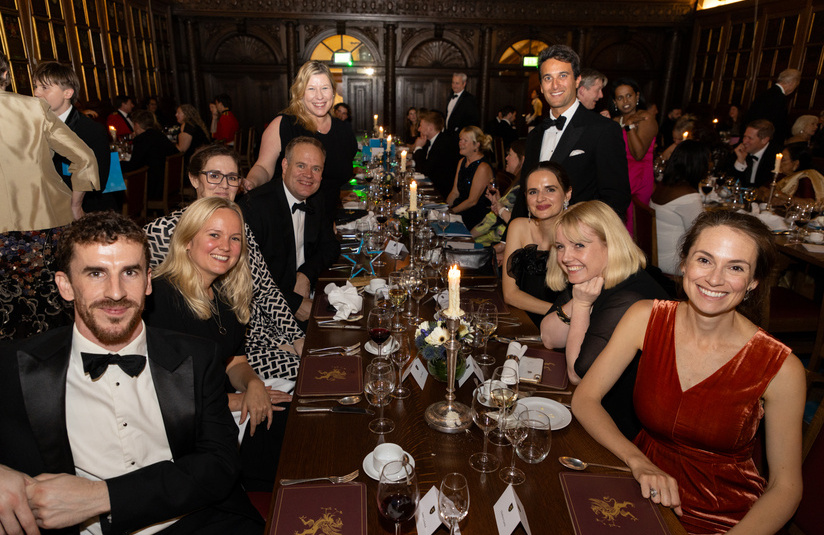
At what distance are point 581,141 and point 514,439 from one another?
2238 millimetres

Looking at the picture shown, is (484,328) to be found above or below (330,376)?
above

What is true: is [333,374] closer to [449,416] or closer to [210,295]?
[449,416]

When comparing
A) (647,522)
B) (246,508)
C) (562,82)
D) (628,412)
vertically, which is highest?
(562,82)

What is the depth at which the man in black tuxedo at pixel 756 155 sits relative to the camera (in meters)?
5.23

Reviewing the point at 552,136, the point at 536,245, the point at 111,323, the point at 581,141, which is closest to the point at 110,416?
the point at 111,323

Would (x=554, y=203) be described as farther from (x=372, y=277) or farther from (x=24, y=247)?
(x=24, y=247)

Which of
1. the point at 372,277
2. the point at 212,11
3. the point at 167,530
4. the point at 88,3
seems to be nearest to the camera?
the point at 167,530

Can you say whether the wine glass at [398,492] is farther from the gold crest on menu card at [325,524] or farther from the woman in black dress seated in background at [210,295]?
the woman in black dress seated in background at [210,295]

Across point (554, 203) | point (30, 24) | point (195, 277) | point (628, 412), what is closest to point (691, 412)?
point (628, 412)

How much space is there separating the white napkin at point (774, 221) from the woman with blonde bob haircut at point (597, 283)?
298 centimetres

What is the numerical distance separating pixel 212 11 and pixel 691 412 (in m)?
11.9

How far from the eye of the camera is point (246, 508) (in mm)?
1640

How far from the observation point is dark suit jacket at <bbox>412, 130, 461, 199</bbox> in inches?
252

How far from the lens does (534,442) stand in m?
1.40
